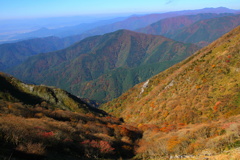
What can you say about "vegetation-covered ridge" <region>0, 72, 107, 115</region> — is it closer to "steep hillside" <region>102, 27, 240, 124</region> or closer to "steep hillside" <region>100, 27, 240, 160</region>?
"steep hillside" <region>100, 27, 240, 160</region>

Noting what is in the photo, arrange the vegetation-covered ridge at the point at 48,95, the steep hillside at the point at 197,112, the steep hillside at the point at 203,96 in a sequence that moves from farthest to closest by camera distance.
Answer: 1. the vegetation-covered ridge at the point at 48,95
2. the steep hillside at the point at 203,96
3. the steep hillside at the point at 197,112

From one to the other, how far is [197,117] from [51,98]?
45.5 meters

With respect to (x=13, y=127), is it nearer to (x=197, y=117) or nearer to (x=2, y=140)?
(x=2, y=140)

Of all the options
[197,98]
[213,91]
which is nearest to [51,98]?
[197,98]

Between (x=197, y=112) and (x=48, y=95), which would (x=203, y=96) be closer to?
(x=197, y=112)

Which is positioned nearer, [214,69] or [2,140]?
Result: [2,140]

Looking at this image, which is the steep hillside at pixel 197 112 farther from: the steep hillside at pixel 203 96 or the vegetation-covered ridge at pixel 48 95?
→ the vegetation-covered ridge at pixel 48 95

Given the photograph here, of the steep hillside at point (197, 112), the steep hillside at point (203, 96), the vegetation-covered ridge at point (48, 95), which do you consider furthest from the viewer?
the vegetation-covered ridge at point (48, 95)

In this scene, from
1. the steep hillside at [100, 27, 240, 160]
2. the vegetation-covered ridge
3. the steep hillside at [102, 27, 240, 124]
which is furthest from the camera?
the vegetation-covered ridge

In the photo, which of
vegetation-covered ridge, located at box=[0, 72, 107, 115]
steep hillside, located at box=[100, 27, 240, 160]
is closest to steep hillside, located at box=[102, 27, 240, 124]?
steep hillside, located at box=[100, 27, 240, 160]

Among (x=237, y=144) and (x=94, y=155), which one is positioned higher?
(x=237, y=144)

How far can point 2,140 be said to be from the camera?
12234mm

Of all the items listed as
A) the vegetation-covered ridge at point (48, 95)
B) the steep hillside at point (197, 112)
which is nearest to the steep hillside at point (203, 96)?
the steep hillside at point (197, 112)

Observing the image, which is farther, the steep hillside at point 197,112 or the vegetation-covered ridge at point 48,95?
the vegetation-covered ridge at point 48,95
